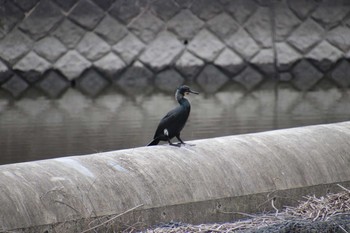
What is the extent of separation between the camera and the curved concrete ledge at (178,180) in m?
3.32

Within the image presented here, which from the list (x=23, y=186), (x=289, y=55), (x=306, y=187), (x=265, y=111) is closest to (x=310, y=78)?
(x=289, y=55)

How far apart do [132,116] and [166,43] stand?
84.3 inches

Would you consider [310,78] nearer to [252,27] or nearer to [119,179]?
[252,27]

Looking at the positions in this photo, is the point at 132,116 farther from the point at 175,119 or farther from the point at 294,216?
the point at 294,216

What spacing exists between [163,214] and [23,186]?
551 millimetres

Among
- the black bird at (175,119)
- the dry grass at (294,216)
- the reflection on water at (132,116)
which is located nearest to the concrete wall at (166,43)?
the reflection on water at (132,116)

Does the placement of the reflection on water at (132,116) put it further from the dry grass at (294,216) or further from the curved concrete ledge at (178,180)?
the dry grass at (294,216)

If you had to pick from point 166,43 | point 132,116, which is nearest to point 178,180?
point 132,116

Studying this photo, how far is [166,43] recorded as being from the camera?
9.13m

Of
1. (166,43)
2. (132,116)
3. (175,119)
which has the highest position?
(166,43)

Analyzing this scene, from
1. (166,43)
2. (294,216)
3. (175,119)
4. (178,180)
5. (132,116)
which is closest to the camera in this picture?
(294,216)

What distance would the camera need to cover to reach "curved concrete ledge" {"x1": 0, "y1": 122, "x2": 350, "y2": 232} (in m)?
3.32

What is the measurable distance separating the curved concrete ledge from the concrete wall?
485 centimetres

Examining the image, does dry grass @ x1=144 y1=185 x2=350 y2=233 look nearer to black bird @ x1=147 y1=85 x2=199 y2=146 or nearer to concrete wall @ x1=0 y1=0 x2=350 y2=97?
black bird @ x1=147 y1=85 x2=199 y2=146
